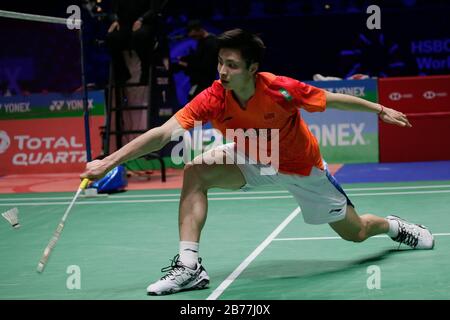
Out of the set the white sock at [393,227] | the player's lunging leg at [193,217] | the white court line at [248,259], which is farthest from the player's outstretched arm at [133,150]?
the white sock at [393,227]

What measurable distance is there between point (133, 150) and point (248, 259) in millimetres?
1466

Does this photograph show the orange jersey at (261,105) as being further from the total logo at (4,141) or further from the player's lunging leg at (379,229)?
the total logo at (4,141)

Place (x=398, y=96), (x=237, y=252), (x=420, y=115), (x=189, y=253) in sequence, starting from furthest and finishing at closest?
(x=398, y=96), (x=420, y=115), (x=237, y=252), (x=189, y=253)

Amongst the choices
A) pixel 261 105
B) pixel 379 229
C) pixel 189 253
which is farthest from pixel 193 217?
pixel 379 229

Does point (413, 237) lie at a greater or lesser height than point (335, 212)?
lesser

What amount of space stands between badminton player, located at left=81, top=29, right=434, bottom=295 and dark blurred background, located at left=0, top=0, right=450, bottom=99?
29.2ft

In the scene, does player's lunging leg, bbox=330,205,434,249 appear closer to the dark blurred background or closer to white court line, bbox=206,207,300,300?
white court line, bbox=206,207,300,300

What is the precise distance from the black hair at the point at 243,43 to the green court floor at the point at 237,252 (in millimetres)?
1352

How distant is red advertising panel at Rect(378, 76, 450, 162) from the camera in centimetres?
1170

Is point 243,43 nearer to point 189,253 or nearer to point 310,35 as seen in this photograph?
point 189,253

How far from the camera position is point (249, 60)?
16.4ft

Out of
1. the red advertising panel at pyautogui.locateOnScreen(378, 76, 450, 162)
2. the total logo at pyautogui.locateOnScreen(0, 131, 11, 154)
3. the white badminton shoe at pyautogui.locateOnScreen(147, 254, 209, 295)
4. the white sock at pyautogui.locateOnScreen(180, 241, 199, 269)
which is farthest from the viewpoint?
the total logo at pyautogui.locateOnScreen(0, 131, 11, 154)

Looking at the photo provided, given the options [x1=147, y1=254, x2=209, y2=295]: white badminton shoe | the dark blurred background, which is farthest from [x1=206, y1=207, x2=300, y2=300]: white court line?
the dark blurred background

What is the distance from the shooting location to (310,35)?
14609 millimetres
